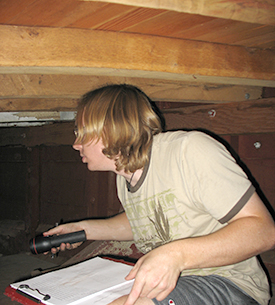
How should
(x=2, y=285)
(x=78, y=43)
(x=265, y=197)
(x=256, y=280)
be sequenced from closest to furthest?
(x=256, y=280)
(x=78, y=43)
(x=265, y=197)
(x=2, y=285)

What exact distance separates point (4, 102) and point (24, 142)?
2457 mm

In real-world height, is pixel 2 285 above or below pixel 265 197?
below

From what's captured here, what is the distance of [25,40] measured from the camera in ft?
4.56

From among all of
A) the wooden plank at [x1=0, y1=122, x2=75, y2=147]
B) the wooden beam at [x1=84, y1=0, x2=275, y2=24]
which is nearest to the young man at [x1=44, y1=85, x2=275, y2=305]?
the wooden beam at [x1=84, y1=0, x2=275, y2=24]

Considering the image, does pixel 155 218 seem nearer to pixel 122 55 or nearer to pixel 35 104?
pixel 122 55

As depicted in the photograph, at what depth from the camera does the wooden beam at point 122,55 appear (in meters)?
1.40

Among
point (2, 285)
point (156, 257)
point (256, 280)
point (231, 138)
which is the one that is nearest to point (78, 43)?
point (156, 257)

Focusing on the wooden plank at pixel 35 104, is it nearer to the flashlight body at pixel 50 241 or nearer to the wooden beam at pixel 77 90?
the wooden beam at pixel 77 90

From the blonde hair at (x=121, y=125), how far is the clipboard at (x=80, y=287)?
506 mm

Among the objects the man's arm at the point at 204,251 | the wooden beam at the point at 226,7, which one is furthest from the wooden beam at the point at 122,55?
the man's arm at the point at 204,251

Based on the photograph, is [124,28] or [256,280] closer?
[256,280]

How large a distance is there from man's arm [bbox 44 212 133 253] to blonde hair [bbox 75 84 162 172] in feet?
1.33

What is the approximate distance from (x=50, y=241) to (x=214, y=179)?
0.90 meters

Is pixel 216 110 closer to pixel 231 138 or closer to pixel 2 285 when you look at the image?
pixel 231 138
